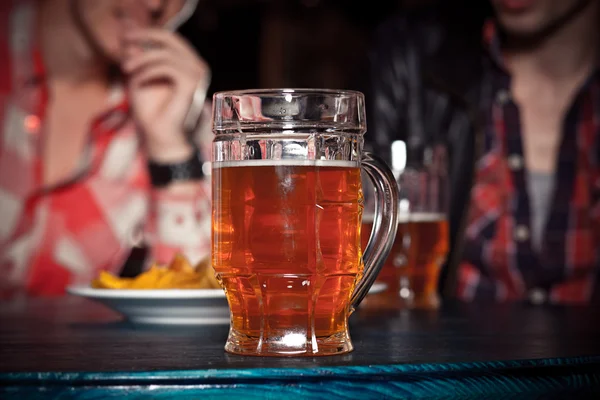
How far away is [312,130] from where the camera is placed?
2.48ft

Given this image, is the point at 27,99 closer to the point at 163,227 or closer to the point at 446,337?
the point at 163,227

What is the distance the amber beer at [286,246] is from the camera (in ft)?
2.45

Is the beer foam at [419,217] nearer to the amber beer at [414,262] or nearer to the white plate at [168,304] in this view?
the amber beer at [414,262]

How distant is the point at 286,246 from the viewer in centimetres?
75

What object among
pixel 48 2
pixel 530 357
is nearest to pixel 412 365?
pixel 530 357

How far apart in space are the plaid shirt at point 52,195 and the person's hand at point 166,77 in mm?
154

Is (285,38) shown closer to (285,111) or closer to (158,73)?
(158,73)

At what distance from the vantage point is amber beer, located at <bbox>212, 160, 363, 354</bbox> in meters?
0.75

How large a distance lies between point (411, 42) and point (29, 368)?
2.28 metres

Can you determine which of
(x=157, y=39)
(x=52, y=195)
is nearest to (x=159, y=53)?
(x=157, y=39)

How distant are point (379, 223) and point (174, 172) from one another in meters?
1.69

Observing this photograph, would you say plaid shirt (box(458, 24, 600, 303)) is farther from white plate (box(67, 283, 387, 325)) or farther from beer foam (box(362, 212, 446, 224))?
white plate (box(67, 283, 387, 325))

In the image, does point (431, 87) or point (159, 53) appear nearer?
point (159, 53)

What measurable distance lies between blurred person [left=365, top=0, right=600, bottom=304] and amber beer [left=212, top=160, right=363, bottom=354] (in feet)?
5.26
